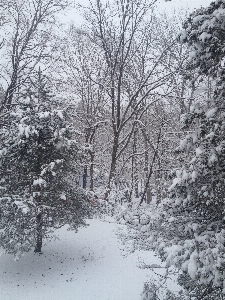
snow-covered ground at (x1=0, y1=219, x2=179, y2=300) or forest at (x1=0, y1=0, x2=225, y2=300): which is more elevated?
forest at (x1=0, y1=0, x2=225, y2=300)

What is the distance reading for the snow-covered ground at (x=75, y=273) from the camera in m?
7.98

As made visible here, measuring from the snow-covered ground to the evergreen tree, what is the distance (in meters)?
0.91

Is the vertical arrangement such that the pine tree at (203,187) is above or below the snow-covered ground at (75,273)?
above

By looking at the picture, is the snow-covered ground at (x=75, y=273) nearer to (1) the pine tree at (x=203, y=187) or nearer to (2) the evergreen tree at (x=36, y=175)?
(2) the evergreen tree at (x=36, y=175)

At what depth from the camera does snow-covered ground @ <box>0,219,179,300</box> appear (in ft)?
26.2

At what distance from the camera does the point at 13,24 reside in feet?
48.8

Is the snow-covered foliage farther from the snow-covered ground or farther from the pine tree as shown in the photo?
the snow-covered ground

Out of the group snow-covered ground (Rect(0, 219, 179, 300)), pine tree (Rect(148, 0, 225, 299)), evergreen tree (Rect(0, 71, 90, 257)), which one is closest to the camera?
pine tree (Rect(148, 0, 225, 299))

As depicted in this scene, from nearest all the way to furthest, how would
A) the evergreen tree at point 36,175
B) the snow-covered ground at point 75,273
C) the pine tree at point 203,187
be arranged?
the pine tree at point 203,187 → the snow-covered ground at point 75,273 → the evergreen tree at point 36,175

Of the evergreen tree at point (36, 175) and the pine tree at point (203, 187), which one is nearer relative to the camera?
the pine tree at point (203, 187)

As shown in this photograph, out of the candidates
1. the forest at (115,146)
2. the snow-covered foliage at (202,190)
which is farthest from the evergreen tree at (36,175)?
the snow-covered foliage at (202,190)

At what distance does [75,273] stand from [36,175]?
332cm

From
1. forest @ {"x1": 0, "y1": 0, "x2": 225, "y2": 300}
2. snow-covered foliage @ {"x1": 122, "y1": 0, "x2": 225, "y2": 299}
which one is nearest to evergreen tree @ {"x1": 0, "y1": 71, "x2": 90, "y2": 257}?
forest @ {"x1": 0, "y1": 0, "x2": 225, "y2": 300}

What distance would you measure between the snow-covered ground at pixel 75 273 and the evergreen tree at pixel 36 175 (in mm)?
914
